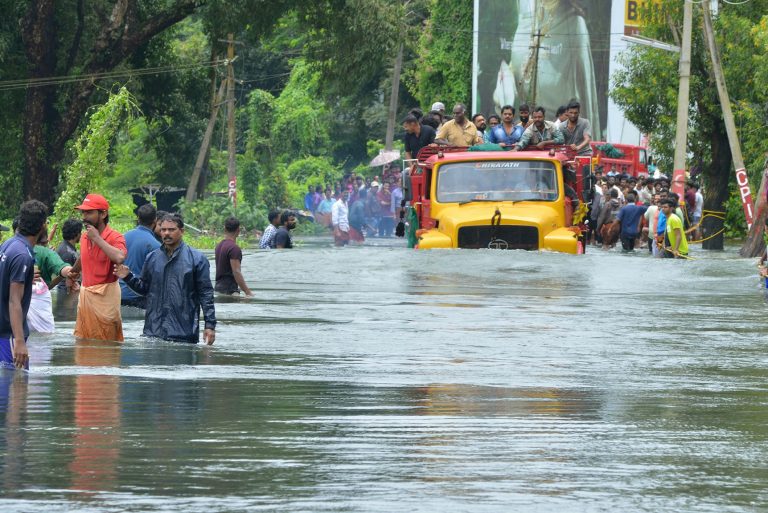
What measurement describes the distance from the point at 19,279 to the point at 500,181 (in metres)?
15.0

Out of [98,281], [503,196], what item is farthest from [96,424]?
[503,196]

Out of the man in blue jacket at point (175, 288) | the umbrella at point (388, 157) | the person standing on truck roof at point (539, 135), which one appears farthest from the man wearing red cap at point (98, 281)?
the umbrella at point (388, 157)

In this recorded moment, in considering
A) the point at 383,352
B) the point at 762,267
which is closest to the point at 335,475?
the point at 383,352

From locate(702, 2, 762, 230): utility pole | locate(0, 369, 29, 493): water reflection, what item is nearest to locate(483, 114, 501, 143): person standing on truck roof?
locate(702, 2, 762, 230): utility pole

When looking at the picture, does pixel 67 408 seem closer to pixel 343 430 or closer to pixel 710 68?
pixel 343 430

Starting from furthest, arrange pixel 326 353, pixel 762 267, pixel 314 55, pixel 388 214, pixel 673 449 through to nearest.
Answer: pixel 388 214, pixel 314 55, pixel 762 267, pixel 326 353, pixel 673 449

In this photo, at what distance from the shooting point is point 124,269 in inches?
509

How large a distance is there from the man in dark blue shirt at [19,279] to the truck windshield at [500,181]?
47.6ft

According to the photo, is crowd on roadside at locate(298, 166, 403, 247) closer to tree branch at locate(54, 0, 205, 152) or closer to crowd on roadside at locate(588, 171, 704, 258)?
crowd on roadside at locate(588, 171, 704, 258)

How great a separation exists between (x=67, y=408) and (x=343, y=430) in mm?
1789

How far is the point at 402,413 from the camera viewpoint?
32.8 ft

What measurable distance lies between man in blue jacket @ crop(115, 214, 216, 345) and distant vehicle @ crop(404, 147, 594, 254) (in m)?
11.8

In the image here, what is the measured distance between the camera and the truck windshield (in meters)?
25.0

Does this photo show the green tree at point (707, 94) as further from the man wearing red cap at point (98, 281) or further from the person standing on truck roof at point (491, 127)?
the man wearing red cap at point (98, 281)
